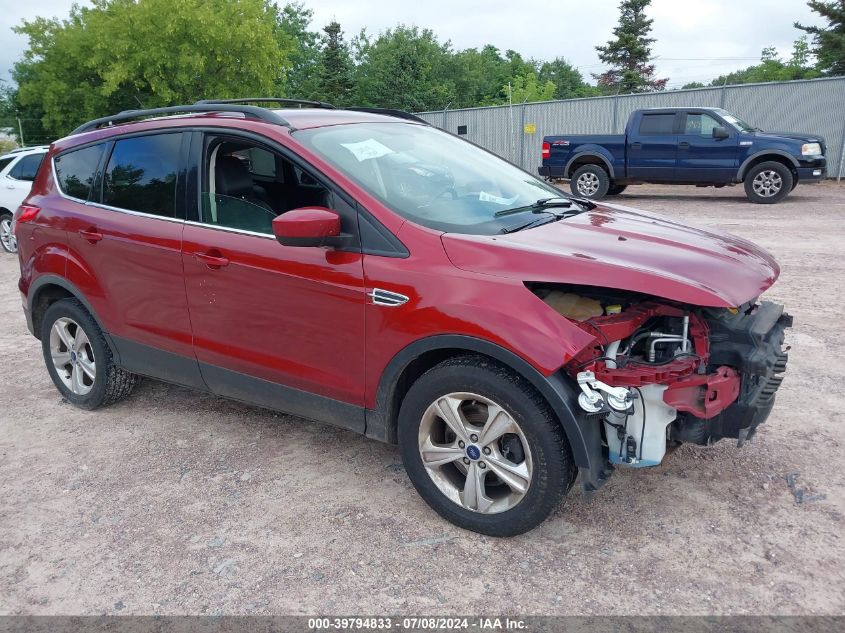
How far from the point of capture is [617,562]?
287 centimetres

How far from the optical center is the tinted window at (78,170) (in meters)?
4.40

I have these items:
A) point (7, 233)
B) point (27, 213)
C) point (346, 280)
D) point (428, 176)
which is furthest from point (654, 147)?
point (346, 280)

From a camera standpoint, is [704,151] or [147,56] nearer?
[704,151]

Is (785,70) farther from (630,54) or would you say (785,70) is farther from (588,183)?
(588,183)

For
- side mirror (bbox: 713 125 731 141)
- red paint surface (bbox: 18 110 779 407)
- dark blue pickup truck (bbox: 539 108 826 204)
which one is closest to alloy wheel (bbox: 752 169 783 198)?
dark blue pickup truck (bbox: 539 108 826 204)

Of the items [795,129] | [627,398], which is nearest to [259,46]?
[795,129]

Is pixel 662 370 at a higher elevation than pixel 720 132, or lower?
lower

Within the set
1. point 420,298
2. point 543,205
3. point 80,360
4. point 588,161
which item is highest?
point 543,205

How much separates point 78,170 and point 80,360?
1228 mm

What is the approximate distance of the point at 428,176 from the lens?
362 cm

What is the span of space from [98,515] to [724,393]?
2872 millimetres

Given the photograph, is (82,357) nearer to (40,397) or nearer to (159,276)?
(40,397)

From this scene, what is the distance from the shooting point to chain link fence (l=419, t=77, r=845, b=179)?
59.3ft

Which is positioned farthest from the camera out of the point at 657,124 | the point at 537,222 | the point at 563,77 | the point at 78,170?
the point at 563,77
